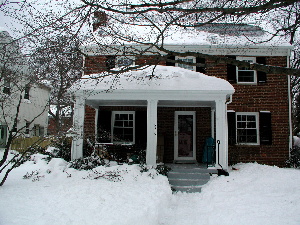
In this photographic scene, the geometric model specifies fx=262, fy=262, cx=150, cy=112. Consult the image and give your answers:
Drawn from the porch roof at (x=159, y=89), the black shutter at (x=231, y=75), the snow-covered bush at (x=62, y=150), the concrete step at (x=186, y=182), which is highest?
the black shutter at (x=231, y=75)

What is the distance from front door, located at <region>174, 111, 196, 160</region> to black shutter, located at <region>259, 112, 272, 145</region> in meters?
2.96

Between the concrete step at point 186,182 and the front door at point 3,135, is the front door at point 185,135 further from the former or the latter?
the front door at point 3,135

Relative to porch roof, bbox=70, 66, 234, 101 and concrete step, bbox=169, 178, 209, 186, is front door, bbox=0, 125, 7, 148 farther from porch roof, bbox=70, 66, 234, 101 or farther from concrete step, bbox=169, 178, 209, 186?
concrete step, bbox=169, 178, 209, 186

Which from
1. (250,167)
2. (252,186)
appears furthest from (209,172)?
(250,167)

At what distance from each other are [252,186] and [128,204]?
441 cm

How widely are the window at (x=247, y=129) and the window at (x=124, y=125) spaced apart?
478 cm

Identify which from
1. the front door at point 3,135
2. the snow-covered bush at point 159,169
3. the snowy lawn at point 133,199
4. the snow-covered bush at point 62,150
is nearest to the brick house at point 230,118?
the snow-covered bush at point 62,150

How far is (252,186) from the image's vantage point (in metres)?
7.79

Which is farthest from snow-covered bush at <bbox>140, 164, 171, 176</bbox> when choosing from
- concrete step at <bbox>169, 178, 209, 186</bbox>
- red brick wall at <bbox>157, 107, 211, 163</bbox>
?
red brick wall at <bbox>157, 107, 211, 163</bbox>

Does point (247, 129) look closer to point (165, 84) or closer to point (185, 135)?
point (185, 135)

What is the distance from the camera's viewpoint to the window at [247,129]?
11.8 meters

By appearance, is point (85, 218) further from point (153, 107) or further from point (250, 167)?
point (250, 167)

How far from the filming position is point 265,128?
11.6 m

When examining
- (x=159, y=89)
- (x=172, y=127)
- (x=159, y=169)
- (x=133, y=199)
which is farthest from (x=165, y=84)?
(x=133, y=199)
